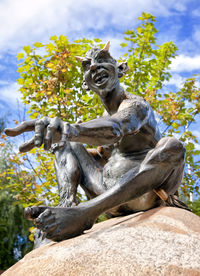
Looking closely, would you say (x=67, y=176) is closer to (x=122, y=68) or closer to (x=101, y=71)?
(x=101, y=71)

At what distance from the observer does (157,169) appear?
2502 millimetres

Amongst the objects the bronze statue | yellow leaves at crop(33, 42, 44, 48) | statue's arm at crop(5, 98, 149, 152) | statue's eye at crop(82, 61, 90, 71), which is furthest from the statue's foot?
yellow leaves at crop(33, 42, 44, 48)

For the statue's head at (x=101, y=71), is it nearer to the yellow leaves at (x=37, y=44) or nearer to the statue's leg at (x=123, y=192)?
the statue's leg at (x=123, y=192)

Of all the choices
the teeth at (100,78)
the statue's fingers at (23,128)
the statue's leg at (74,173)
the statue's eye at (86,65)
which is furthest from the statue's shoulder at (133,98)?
the statue's fingers at (23,128)

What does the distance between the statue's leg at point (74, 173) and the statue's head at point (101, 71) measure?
56 centimetres

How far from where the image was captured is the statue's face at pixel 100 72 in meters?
2.78

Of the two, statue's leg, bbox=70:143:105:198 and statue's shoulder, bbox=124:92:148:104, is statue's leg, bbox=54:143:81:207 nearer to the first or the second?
statue's leg, bbox=70:143:105:198

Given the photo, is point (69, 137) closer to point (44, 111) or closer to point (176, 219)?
point (176, 219)

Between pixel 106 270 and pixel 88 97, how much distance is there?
363 centimetres

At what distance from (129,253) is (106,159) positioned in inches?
57.5

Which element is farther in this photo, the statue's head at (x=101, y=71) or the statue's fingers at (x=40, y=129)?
the statue's head at (x=101, y=71)

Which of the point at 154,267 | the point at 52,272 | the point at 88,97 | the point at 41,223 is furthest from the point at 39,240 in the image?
the point at 88,97

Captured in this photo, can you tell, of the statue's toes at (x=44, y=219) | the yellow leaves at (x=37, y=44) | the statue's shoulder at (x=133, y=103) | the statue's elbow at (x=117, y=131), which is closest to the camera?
→ the statue's toes at (x=44, y=219)

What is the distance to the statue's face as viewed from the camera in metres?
2.78
